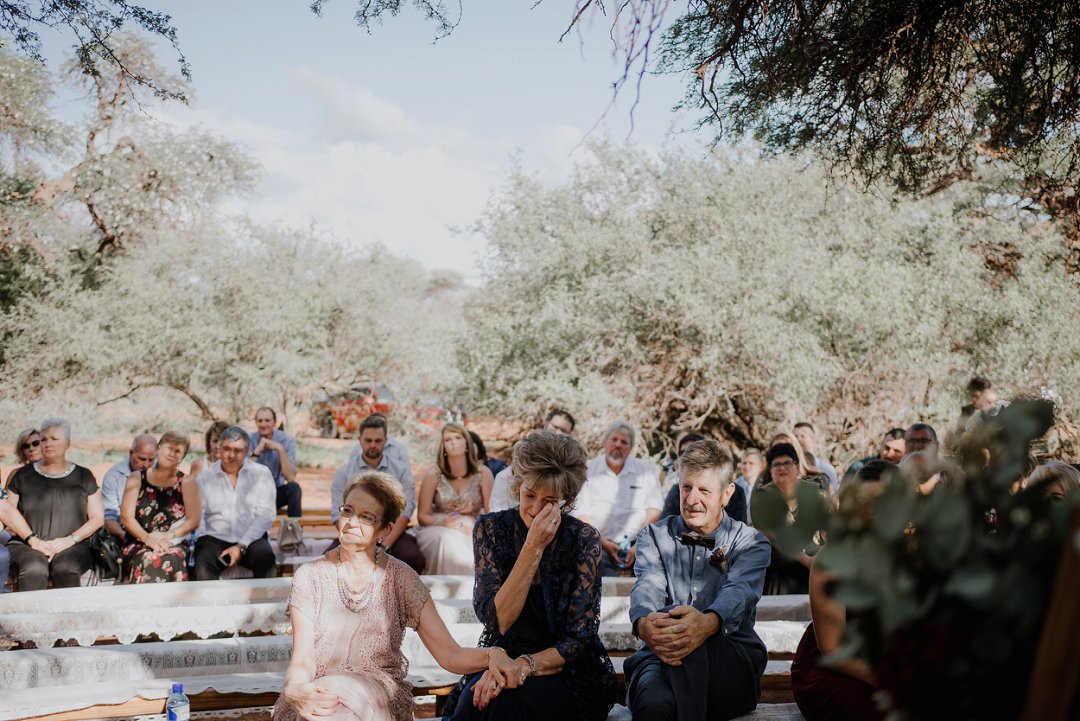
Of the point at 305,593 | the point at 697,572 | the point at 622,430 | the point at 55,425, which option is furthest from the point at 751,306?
the point at 305,593

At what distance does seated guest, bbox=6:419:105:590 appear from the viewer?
5.73m

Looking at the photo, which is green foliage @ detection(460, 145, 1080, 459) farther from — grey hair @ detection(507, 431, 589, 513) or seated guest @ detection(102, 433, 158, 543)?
grey hair @ detection(507, 431, 589, 513)

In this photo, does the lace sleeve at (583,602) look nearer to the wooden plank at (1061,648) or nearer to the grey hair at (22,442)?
the wooden plank at (1061,648)

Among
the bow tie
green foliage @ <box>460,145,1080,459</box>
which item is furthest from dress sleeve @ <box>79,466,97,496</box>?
green foliage @ <box>460,145,1080,459</box>

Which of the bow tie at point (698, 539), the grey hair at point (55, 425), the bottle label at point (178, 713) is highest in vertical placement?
the grey hair at point (55, 425)

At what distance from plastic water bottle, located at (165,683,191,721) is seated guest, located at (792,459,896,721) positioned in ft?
7.15

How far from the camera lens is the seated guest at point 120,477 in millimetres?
6355

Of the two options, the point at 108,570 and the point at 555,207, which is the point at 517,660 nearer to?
the point at 108,570

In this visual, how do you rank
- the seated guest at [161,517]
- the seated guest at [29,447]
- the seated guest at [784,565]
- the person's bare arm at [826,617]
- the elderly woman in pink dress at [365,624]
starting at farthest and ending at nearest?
the seated guest at [29,447] → the seated guest at [161,517] → the seated guest at [784,565] → the elderly woman in pink dress at [365,624] → the person's bare arm at [826,617]

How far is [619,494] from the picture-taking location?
21.1 ft

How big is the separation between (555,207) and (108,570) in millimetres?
8876

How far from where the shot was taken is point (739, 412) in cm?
1223

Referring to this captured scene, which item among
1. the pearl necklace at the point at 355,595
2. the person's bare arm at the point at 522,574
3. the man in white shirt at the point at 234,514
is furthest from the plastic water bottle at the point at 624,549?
the pearl necklace at the point at 355,595

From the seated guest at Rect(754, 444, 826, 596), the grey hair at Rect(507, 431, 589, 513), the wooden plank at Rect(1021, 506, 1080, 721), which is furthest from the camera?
the seated guest at Rect(754, 444, 826, 596)
